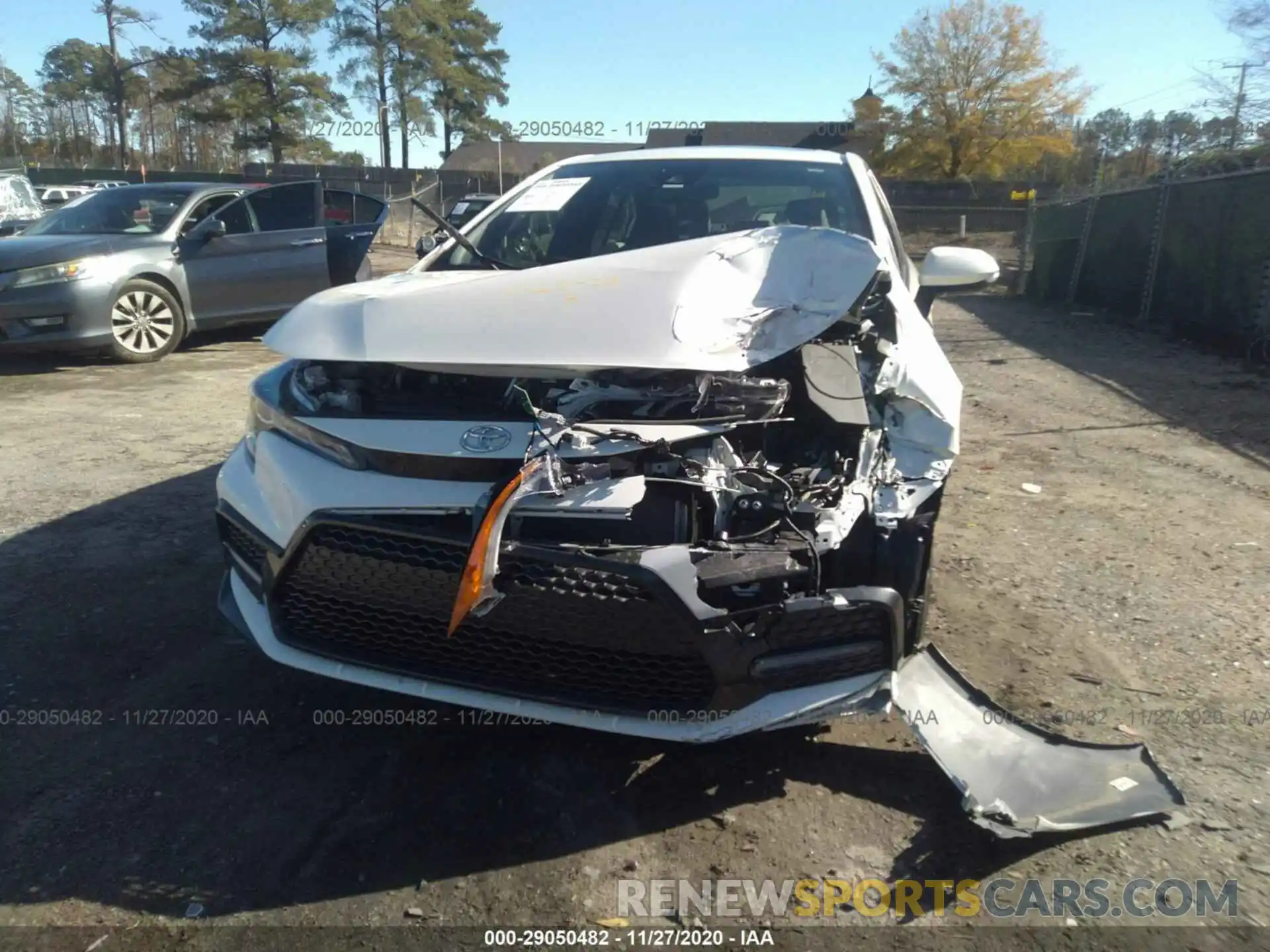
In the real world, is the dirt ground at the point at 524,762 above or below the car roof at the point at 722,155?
below

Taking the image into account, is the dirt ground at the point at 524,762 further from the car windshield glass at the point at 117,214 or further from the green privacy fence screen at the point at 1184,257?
the green privacy fence screen at the point at 1184,257

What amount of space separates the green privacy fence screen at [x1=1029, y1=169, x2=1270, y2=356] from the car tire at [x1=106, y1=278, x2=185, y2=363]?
34.7 feet

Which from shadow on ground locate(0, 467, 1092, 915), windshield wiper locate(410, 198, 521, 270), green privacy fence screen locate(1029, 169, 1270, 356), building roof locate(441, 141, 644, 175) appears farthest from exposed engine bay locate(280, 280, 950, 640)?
building roof locate(441, 141, 644, 175)

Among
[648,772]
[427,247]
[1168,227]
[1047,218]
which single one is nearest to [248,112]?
[1047,218]

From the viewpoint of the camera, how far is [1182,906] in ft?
7.14

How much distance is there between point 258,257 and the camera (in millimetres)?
9242

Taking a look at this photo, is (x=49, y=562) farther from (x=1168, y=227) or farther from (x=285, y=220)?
(x=1168, y=227)

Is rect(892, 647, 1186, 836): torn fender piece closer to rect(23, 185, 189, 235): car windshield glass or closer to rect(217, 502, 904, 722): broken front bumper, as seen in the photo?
rect(217, 502, 904, 722): broken front bumper

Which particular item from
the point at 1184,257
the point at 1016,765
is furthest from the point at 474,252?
the point at 1184,257

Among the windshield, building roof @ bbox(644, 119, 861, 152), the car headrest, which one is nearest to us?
the car headrest

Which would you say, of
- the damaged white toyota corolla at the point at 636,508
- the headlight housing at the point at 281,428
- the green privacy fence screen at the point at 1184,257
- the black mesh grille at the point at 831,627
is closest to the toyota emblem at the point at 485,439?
the damaged white toyota corolla at the point at 636,508

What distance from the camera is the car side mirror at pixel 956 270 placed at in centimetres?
382

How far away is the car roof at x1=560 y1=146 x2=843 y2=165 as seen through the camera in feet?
14.1

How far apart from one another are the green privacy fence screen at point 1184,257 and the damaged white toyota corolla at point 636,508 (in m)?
8.70
